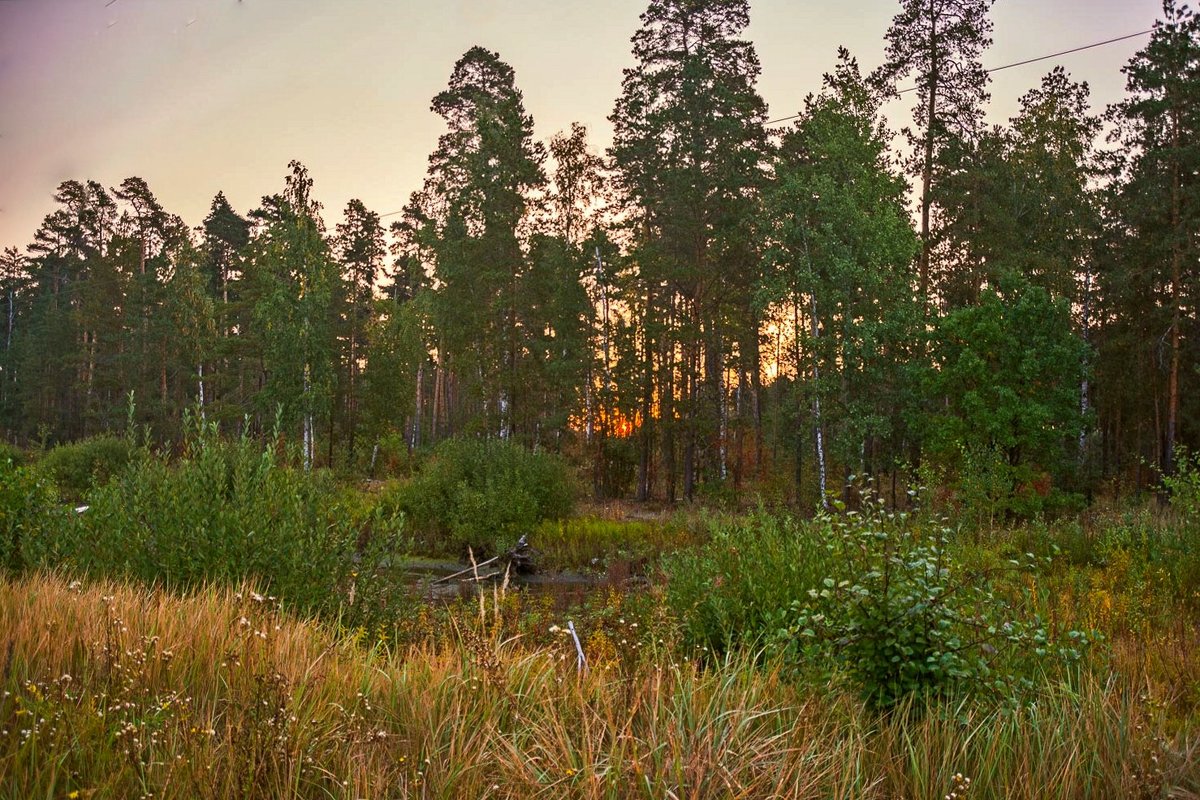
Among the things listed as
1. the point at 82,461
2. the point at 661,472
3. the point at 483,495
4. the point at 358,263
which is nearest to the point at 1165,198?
the point at 661,472

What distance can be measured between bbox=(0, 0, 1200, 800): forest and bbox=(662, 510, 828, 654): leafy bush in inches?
2.3

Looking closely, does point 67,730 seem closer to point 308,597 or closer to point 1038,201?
point 308,597

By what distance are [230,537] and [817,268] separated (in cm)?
1867

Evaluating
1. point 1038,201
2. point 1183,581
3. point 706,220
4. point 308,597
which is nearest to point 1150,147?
point 1038,201

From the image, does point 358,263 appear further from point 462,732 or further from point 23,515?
point 462,732

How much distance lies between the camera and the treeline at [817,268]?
2089 cm

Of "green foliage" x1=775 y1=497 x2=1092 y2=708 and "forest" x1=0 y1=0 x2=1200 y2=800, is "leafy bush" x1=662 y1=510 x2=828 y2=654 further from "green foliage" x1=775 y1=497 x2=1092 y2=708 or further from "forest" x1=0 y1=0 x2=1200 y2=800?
"green foliage" x1=775 y1=497 x2=1092 y2=708

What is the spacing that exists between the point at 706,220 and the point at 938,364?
7.92m

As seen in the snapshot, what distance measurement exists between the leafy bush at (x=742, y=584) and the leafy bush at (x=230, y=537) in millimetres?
2650

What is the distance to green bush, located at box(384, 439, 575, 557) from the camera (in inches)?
680

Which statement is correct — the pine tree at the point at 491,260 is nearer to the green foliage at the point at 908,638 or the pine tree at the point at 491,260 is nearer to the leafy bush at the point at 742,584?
the leafy bush at the point at 742,584

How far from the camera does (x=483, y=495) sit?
682 inches

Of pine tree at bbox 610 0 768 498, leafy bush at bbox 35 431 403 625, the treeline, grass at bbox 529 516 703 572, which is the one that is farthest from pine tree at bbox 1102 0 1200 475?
leafy bush at bbox 35 431 403 625

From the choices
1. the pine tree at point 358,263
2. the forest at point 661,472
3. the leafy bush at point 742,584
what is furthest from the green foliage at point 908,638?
the pine tree at point 358,263
